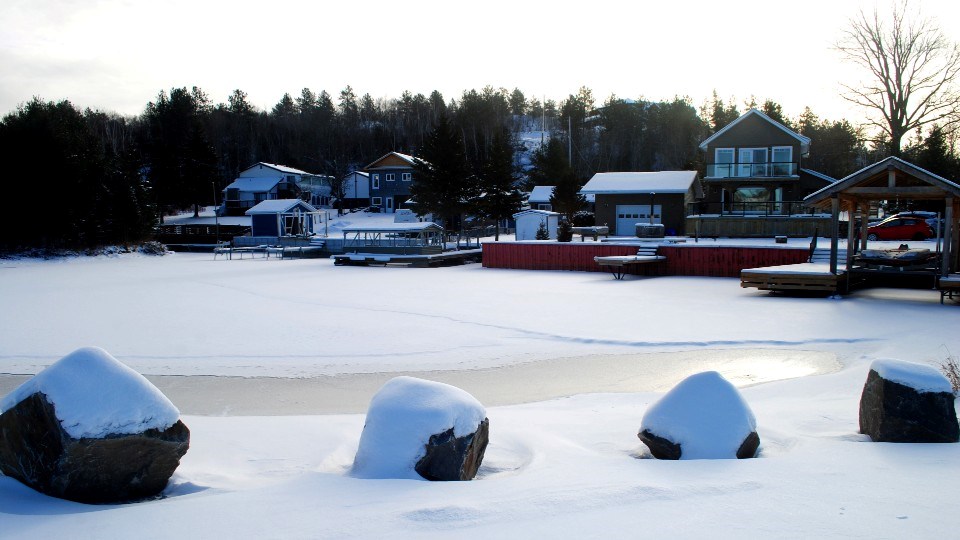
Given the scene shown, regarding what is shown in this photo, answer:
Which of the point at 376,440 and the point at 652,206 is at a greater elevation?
the point at 652,206

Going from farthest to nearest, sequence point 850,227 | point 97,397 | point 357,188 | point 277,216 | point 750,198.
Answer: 1. point 357,188
2. point 277,216
3. point 750,198
4. point 850,227
5. point 97,397

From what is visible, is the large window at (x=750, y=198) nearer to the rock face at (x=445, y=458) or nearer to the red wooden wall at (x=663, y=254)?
the red wooden wall at (x=663, y=254)

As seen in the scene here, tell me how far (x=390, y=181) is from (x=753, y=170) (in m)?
39.3

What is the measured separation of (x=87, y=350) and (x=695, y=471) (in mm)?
4386

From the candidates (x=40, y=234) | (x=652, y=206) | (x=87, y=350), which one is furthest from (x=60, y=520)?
(x=40, y=234)

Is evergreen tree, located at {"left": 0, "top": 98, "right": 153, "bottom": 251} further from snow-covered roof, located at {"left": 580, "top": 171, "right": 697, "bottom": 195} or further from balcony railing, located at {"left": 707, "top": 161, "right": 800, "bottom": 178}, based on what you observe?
balcony railing, located at {"left": 707, "top": 161, "right": 800, "bottom": 178}

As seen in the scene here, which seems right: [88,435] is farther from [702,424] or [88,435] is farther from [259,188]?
[259,188]

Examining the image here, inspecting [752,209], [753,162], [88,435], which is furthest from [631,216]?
[88,435]

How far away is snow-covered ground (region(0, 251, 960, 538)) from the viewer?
386 cm

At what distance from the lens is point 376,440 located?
4891 mm

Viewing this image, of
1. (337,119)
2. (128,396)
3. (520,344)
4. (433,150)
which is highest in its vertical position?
(337,119)

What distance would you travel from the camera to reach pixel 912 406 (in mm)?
5414

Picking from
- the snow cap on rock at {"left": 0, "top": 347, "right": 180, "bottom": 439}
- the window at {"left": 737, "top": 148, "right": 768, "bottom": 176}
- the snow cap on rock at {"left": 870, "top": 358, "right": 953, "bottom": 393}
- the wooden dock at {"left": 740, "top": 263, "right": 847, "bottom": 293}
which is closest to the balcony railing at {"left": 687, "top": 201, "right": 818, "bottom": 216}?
the window at {"left": 737, "top": 148, "right": 768, "bottom": 176}

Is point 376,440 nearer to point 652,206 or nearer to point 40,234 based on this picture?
point 652,206
